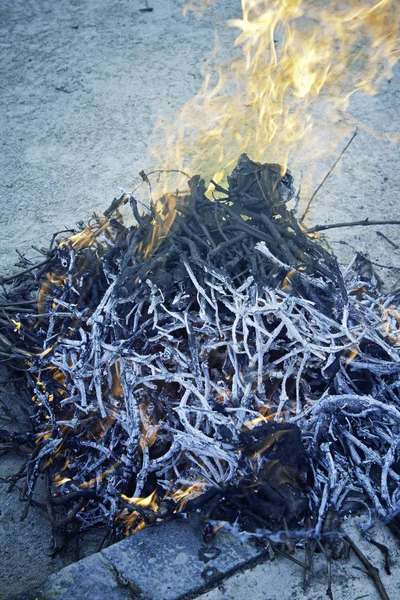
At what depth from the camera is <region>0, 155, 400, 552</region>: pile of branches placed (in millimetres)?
2236

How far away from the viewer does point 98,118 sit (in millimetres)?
5953

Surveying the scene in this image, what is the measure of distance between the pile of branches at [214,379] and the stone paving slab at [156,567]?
85mm

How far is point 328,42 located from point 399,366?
5844mm

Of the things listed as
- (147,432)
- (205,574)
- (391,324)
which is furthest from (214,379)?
(391,324)

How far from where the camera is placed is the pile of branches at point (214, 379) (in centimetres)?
224

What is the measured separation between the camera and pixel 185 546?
209cm

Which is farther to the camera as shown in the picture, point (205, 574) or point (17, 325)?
point (17, 325)

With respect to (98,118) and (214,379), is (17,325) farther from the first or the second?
(98,118)

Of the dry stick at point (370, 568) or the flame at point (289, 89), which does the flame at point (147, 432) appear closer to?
the dry stick at point (370, 568)

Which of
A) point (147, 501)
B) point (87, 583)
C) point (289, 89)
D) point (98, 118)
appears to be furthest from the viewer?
point (289, 89)

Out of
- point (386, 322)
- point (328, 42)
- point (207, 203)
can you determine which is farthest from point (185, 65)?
point (386, 322)

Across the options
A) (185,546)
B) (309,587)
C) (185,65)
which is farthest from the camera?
(185,65)

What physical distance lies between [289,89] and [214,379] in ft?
15.9

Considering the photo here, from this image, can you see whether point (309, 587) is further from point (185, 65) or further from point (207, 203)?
point (185, 65)
